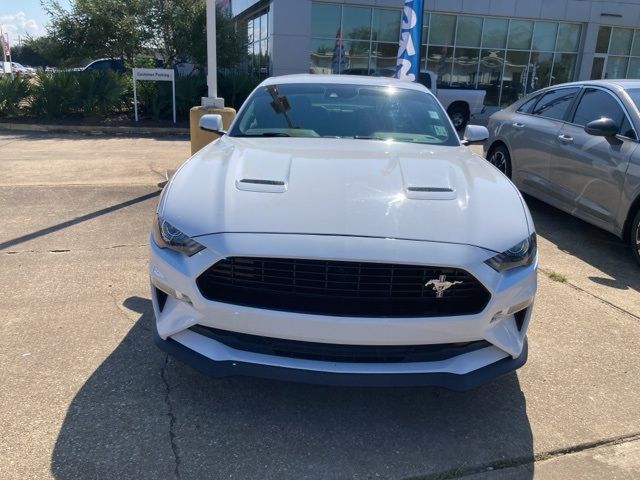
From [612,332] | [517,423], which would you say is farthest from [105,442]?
[612,332]

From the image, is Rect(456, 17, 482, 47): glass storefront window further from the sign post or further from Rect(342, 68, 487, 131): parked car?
the sign post

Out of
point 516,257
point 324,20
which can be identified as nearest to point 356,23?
point 324,20

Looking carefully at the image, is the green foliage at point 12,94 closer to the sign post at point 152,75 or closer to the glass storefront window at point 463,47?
the sign post at point 152,75

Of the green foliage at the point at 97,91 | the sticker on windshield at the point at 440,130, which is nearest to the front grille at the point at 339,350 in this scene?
the sticker on windshield at the point at 440,130

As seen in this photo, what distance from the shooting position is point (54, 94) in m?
14.6

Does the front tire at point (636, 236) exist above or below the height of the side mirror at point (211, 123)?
below

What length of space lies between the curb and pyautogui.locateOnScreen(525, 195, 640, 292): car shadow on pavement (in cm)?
1018

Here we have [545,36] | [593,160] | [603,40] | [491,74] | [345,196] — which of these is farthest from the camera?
[603,40]

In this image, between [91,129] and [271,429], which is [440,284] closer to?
[271,429]

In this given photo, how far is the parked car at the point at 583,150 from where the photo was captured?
5.32 meters

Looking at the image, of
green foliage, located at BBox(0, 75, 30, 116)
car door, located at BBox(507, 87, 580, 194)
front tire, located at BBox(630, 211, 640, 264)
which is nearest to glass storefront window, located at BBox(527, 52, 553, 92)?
car door, located at BBox(507, 87, 580, 194)

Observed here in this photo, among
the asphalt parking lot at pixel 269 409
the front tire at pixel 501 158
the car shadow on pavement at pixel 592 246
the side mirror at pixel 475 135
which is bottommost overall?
the car shadow on pavement at pixel 592 246

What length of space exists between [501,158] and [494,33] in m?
15.9

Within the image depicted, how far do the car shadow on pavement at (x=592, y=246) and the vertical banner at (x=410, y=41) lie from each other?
583 cm
